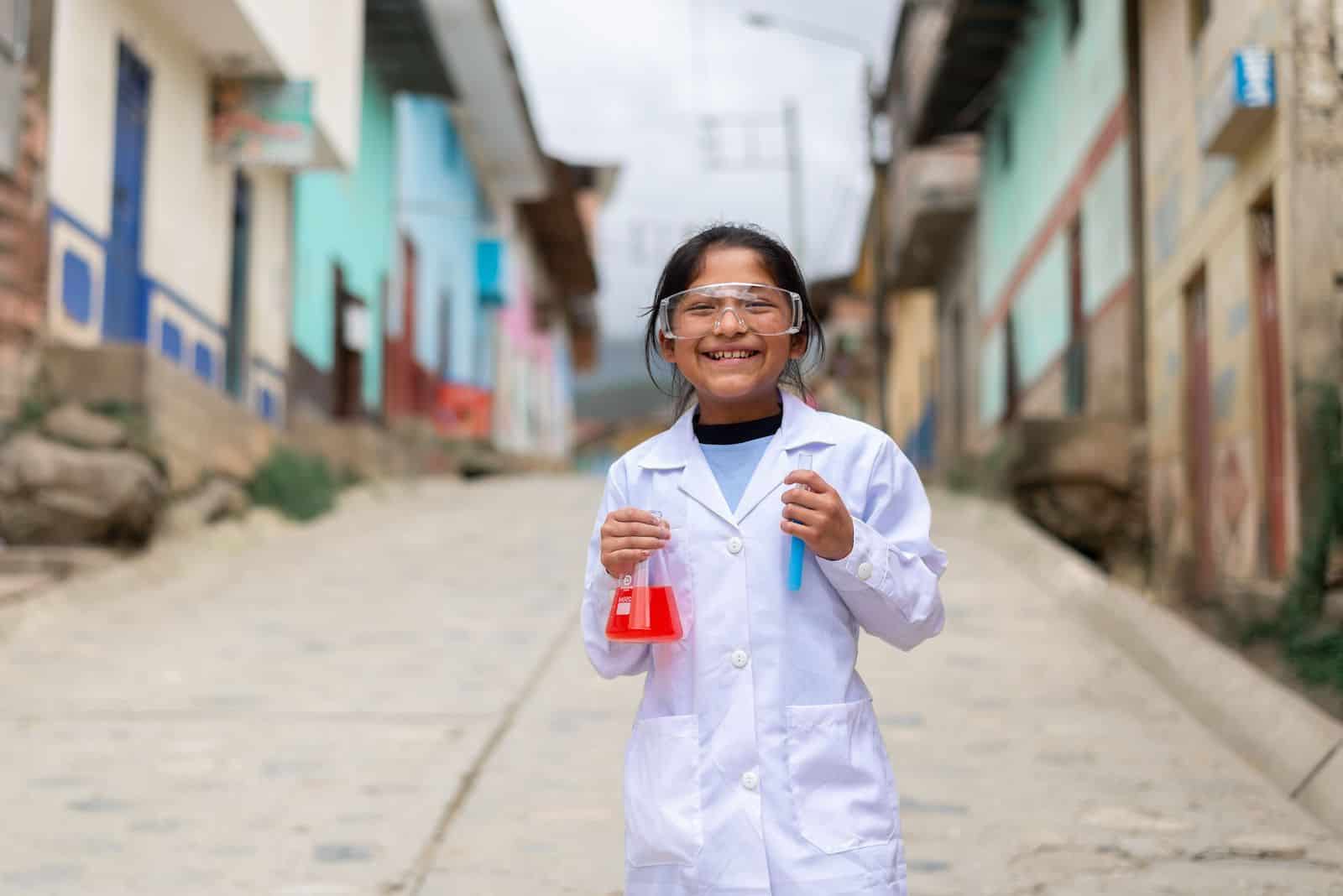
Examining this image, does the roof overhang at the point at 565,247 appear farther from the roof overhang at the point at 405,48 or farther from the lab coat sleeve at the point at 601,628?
the lab coat sleeve at the point at 601,628

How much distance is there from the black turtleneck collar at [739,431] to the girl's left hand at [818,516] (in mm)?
264

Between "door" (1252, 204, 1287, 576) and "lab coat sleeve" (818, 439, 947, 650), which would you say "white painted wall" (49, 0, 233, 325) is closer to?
"door" (1252, 204, 1287, 576)

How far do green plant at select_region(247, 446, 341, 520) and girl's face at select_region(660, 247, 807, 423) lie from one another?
8685mm

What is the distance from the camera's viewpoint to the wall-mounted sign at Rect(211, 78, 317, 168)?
36.9 feet

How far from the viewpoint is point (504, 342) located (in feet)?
90.0

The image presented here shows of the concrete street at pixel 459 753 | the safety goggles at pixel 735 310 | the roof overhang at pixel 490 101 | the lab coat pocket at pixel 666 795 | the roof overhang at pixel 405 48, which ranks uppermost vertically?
the roof overhang at pixel 490 101

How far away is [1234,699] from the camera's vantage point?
4.65m

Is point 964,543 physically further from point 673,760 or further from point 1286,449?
point 673,760

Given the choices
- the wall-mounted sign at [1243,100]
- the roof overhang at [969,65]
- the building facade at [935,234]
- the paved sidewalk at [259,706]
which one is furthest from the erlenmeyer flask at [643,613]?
the building facade at [935,234]

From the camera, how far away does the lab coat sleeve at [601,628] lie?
2.18 m

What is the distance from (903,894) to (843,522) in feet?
1.86

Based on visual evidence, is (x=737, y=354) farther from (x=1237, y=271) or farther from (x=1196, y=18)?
(x=1196, y=18)

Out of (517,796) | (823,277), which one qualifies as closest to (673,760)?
(517,796)

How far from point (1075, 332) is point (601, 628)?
10961 millimetres
